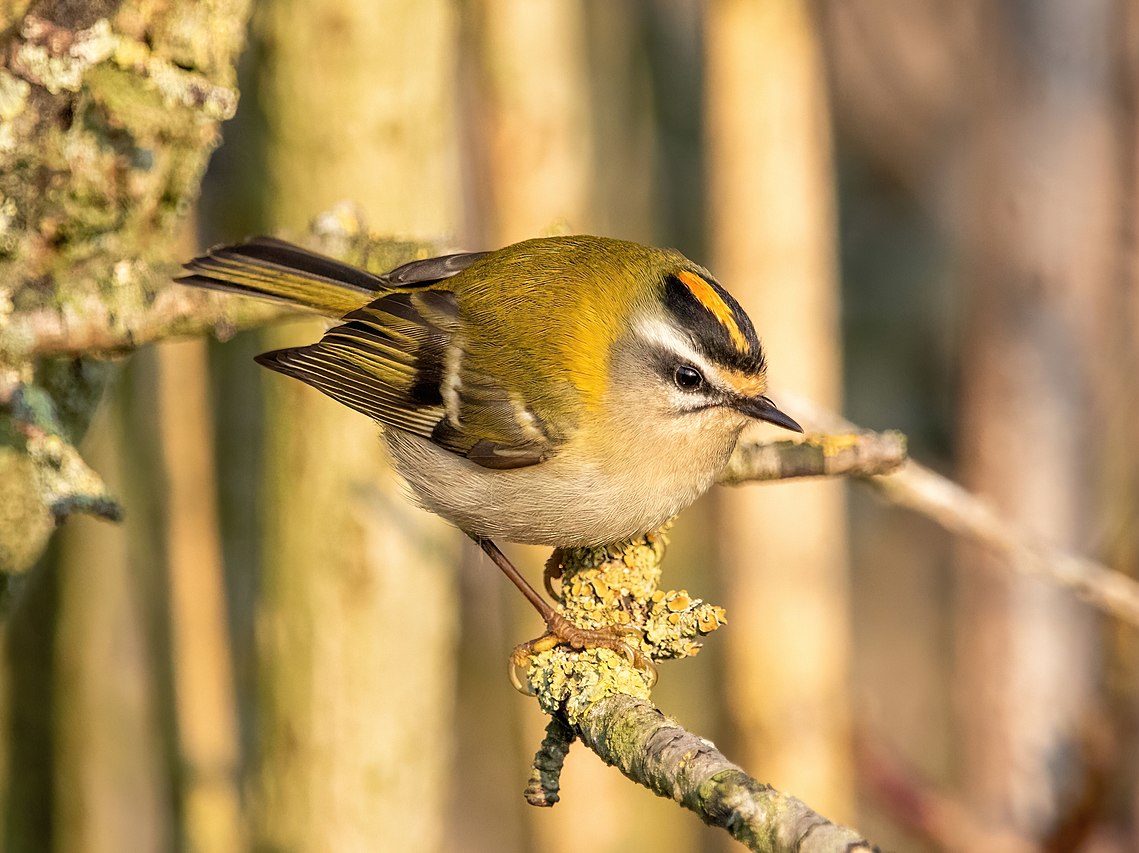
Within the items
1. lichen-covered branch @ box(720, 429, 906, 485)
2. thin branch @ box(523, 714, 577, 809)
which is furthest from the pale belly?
thin branch @ box(523, 714, 577, 809)

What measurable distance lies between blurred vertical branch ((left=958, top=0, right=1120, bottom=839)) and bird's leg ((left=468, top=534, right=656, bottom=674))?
1843mm

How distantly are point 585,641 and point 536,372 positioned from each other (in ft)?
2.39

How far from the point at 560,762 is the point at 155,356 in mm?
2111

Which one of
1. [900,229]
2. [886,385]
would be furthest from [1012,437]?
[900,229]

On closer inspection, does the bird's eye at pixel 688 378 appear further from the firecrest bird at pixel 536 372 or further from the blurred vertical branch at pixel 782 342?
the blurred vertical branch at pixel 782 342

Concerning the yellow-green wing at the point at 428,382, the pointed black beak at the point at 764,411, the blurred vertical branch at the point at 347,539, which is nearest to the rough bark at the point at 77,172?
the blurred vertical branch at the point at 347,539

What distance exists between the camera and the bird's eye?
253 cm

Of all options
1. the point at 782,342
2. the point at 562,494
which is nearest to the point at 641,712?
the point at 562,494

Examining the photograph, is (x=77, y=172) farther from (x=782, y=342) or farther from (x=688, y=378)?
(x=782, y=342)

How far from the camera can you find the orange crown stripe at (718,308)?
246 centimetres

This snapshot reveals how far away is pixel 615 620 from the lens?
2.12 m

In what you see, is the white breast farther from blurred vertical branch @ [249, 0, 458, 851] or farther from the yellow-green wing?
blurred vertical branch @ [249, 0, 458, 851]

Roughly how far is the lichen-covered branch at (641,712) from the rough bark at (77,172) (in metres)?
0.78

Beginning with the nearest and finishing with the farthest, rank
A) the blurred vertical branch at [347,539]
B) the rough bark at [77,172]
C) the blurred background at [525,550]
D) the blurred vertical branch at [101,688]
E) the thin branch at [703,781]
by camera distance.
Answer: the thin branch at [703,781], the rough bark at [77,172], the blurred vertical branch at [347,539], the blurred background at [525,550], the blurred vertical branch at [101,688]
